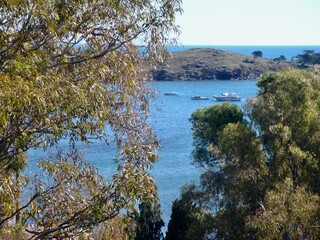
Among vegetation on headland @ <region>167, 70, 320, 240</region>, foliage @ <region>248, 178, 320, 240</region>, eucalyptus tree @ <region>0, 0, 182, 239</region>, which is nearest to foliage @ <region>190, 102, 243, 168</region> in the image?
vegetation on headland @ <region>167, 70, 320, 240</region>

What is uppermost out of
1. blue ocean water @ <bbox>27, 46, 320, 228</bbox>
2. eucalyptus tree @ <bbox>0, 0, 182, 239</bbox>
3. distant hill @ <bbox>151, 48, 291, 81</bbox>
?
eucalyptus tree @ <bbox>0, 0, 182, 239</bbox>

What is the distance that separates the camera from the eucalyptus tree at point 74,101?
17.8 feet

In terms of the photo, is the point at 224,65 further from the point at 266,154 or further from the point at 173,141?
the point at 266,154

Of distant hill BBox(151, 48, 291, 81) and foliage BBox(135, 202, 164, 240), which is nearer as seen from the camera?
foliage BBox(135, 202, 164, 240)

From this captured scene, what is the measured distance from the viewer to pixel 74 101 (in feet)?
18.8

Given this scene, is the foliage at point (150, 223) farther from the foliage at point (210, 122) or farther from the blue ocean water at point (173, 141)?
Result: the foliage at point (210, 122)

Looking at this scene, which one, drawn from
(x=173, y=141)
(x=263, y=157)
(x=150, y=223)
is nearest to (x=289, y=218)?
(x=263, y=157)

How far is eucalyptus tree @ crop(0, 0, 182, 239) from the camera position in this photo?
5422 mm

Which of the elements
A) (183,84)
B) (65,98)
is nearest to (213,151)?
(65,98)

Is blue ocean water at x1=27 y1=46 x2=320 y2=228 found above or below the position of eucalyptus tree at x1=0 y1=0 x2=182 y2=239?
below

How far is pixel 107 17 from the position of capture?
22.1 ft

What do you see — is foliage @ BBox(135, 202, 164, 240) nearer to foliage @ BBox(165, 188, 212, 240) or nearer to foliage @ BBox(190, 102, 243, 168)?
foliage @ BBox(165, 188, 212, 240)

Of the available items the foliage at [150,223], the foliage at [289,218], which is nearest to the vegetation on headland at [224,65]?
the foliage at [150,223]

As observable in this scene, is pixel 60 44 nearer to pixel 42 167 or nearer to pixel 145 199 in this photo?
pixel 42 167
